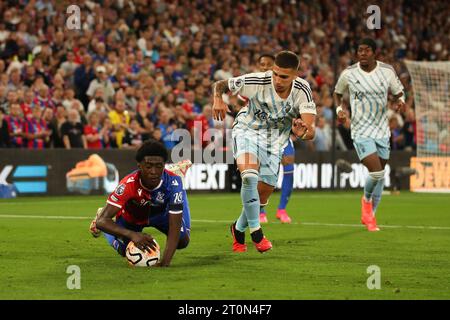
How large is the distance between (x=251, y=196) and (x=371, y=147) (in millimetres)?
3968

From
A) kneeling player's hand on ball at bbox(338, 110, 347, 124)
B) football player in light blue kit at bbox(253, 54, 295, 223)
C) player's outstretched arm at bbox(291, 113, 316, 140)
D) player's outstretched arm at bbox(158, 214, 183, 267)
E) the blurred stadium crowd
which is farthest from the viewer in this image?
the blurred stadium crowd

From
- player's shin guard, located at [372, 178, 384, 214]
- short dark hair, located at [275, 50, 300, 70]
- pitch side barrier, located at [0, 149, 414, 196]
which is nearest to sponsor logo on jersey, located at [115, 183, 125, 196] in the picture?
short dark hair, located at [275, 50, 300, 70]

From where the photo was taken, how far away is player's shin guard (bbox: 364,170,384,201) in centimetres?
1414

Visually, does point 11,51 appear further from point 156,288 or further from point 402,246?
point 156,288

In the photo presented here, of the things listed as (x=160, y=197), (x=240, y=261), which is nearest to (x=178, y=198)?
(x=160, y=197)

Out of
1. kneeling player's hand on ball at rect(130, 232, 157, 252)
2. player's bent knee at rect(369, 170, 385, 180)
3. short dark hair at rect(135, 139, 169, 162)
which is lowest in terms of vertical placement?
kneeling player's hand on ball at rect(130, 232, 157, 252)

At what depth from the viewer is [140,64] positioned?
23.4 meters

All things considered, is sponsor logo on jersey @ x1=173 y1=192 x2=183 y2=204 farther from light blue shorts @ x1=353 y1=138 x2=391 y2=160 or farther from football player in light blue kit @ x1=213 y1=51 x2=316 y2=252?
light blue shorts @ x1=353 y1=138 x2=391 y2=160

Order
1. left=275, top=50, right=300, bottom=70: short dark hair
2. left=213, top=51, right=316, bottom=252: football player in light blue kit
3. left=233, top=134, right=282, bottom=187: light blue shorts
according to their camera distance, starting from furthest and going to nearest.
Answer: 1. left=233, top=134, right=282, bottom=187: light blue shorts
2. left=213, top=51, right=316, bottom=252: football player in light blue kit
3. left=275, top=50, right=300, bottom=70: short dark hair

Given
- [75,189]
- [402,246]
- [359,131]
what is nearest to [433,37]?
[75,189]

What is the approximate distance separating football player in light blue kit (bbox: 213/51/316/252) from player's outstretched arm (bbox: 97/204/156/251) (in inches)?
64.6

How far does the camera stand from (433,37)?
3412 centimetres

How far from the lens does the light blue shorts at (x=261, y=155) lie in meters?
10.9

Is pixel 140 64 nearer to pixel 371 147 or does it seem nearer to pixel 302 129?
pixel 371 147
